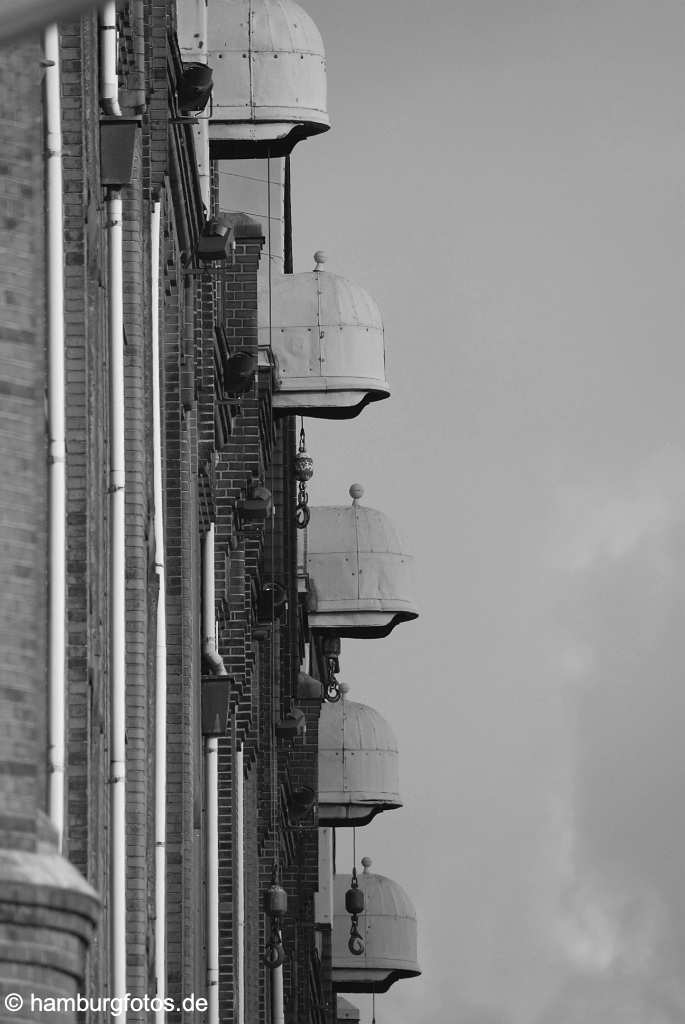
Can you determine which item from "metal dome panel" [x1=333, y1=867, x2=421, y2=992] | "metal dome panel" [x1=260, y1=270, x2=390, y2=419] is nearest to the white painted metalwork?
"metal dome panel" [x1=260, y1=270, x2=390, y2=419]

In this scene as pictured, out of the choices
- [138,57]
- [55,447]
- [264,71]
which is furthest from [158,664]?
[264,71]

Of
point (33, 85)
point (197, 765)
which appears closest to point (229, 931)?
point (197, 765)

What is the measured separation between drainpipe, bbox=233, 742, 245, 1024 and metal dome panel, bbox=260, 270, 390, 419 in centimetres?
898

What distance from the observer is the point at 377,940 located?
190 ft

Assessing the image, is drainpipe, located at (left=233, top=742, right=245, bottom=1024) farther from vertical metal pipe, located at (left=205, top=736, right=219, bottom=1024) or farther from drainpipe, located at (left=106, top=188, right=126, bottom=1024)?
drainpipe, located at (left=106, top=188, right=126, bottom=1024)

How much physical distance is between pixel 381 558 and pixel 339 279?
9.07 m

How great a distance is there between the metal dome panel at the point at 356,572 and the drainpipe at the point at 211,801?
2068 cm

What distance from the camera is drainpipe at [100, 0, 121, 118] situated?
20.0 meters

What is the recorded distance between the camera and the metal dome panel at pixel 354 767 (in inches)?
2122

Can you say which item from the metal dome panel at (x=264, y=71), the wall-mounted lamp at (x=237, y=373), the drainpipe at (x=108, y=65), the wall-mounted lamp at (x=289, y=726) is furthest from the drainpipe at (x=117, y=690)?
the wall-mounted lamp at (x=289, y=726)

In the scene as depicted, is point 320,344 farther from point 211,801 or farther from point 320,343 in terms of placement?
point 211,801

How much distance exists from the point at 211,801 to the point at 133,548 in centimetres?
669

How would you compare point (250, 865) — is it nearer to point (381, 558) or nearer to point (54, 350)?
point (381, 558)

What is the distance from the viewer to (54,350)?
669 inches
